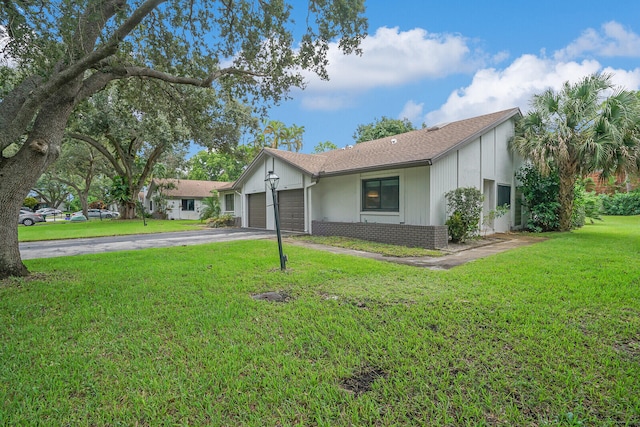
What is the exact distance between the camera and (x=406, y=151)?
1194 centimetres

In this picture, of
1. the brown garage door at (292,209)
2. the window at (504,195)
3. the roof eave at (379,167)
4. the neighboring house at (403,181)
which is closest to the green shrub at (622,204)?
the window at (504,195)

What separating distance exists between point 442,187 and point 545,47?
24.9 ft

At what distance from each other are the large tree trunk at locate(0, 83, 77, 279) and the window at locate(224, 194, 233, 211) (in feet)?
53.8

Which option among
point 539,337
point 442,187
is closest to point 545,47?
point 442,187

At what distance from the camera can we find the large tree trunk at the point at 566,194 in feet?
40.8

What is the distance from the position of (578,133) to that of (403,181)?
270 inches

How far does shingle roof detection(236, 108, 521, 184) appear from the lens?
35.2 feet

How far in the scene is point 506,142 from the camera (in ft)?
43.5

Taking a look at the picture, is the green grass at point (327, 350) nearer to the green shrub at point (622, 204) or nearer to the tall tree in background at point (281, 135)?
the green shrub at point (622, 204)

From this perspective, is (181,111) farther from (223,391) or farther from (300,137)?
(300,137)

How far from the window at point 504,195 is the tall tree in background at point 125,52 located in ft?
29.7

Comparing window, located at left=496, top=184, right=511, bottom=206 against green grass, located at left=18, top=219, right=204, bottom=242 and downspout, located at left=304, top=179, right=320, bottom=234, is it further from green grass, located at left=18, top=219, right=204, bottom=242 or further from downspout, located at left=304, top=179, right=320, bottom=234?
green grass, located at left=18, top=219, right=204, bottom=242

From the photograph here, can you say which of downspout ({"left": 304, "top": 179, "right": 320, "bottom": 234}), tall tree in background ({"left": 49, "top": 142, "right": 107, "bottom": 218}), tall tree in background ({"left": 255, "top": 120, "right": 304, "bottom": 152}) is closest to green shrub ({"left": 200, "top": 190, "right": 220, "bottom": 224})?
downspout ({"left": 304, "top": 179, "right": 320, "bottom": 234})

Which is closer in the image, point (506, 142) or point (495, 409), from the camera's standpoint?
point (495, 409)
